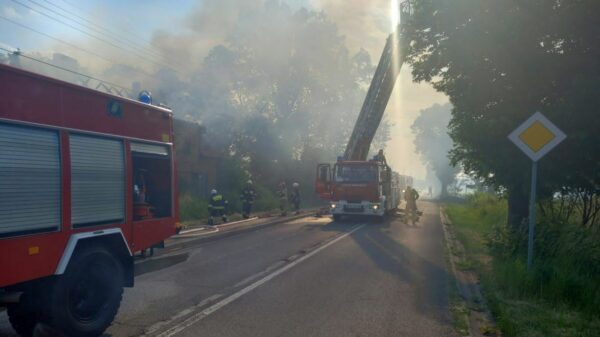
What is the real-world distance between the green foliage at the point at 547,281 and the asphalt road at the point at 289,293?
797 mm

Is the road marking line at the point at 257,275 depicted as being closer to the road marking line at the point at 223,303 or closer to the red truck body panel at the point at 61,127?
the road marking line at the point at 223,303

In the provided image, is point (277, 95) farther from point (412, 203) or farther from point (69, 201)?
point (69, 201)

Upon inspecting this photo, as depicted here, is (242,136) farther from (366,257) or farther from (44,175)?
(44,175)

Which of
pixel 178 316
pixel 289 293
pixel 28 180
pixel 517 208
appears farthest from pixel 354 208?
pixel 28 180

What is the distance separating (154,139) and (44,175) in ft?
6.43

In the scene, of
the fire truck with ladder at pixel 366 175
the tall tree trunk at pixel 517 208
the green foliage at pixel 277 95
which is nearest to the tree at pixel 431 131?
the green foliage at pixel 277 95

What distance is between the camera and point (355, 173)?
22.2 metres

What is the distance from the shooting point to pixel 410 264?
11.3 meters

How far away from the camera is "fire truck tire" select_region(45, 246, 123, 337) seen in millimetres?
5164

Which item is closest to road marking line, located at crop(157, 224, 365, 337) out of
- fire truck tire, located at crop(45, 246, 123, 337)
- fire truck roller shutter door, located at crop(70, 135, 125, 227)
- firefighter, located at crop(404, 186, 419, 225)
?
fire truck tire, located at crop(45, 246, 123, 337)

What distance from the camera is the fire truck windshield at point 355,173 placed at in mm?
21969

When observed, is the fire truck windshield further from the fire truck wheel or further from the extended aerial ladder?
the fire truck wheel

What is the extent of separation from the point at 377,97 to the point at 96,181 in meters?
17.6

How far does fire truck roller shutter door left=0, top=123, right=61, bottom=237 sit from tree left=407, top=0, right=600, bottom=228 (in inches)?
328
